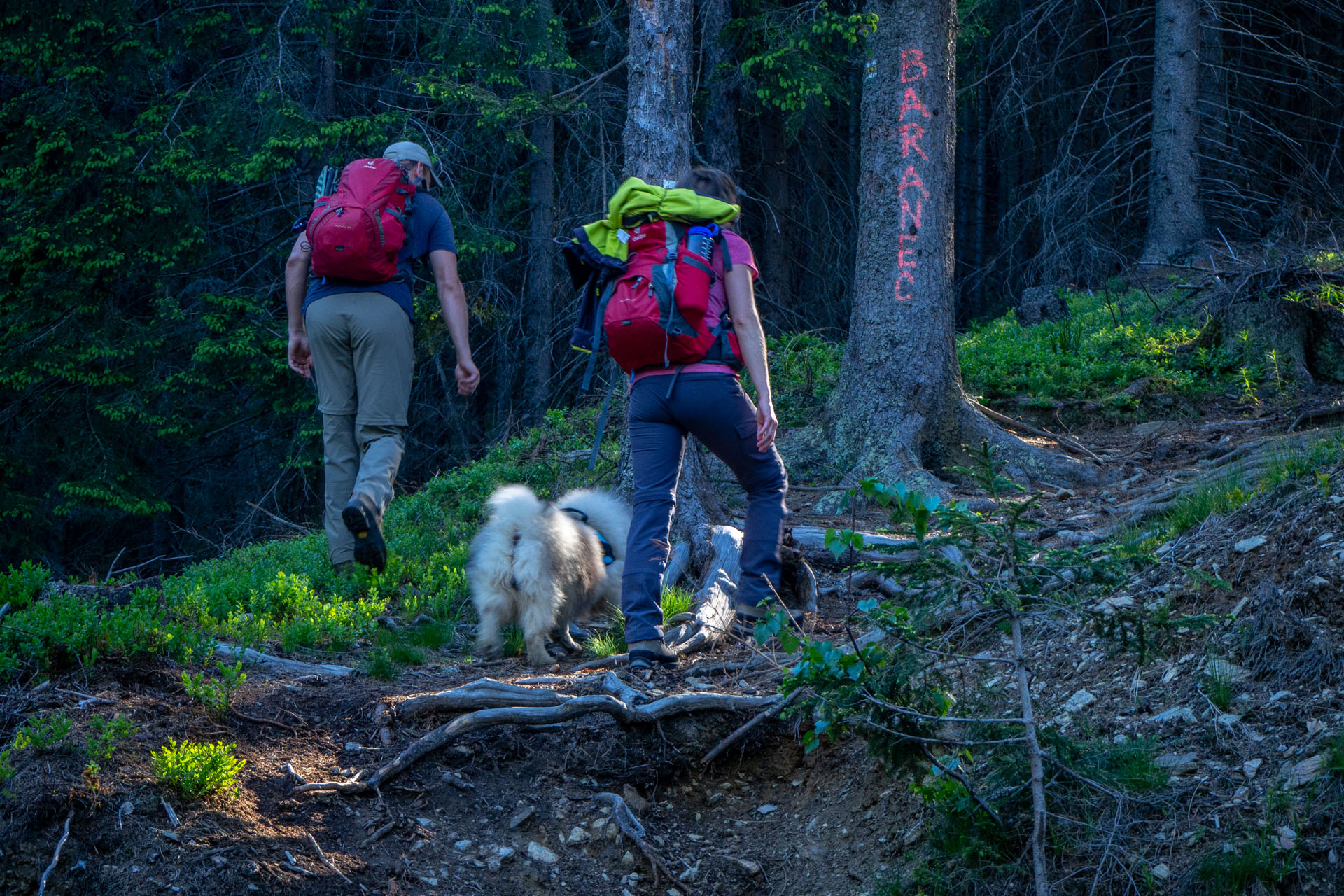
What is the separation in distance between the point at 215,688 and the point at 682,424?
7.19 ft

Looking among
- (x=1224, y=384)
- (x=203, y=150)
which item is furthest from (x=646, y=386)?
(x=203, y=150)

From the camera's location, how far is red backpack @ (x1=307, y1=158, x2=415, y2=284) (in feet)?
18.4

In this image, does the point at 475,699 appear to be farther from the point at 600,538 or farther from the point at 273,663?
the point at 600,538

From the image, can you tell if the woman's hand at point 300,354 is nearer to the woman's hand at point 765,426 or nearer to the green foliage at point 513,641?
the green foliage at point 513,641

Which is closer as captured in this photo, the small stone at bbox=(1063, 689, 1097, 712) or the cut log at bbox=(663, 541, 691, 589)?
the small stone at bbox=(1063, 689, 1097, 712)

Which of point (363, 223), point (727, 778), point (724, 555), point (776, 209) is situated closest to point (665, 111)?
point (363, 223)

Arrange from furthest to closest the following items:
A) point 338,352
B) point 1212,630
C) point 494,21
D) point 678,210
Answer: point 494,21
point 338,352
point 678,210
point 1212,630

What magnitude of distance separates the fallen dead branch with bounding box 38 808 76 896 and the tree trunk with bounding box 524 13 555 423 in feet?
38.9

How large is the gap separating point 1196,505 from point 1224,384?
5282 mm

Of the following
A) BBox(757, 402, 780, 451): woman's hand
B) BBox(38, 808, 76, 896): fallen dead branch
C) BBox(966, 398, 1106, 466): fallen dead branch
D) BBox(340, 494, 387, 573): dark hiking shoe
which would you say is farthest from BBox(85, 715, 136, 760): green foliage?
BBox(966, 398, 1106, 466): fallen dead branch

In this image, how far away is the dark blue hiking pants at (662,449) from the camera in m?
4.58

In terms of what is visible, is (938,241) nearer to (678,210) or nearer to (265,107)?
(678,210)

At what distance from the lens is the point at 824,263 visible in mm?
17453

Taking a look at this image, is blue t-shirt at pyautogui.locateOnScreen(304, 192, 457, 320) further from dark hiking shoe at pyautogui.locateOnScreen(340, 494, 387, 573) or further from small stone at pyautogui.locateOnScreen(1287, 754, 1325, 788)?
small stone at pyautogui.locateOnScreen(1287, 754, 1325, 788)
